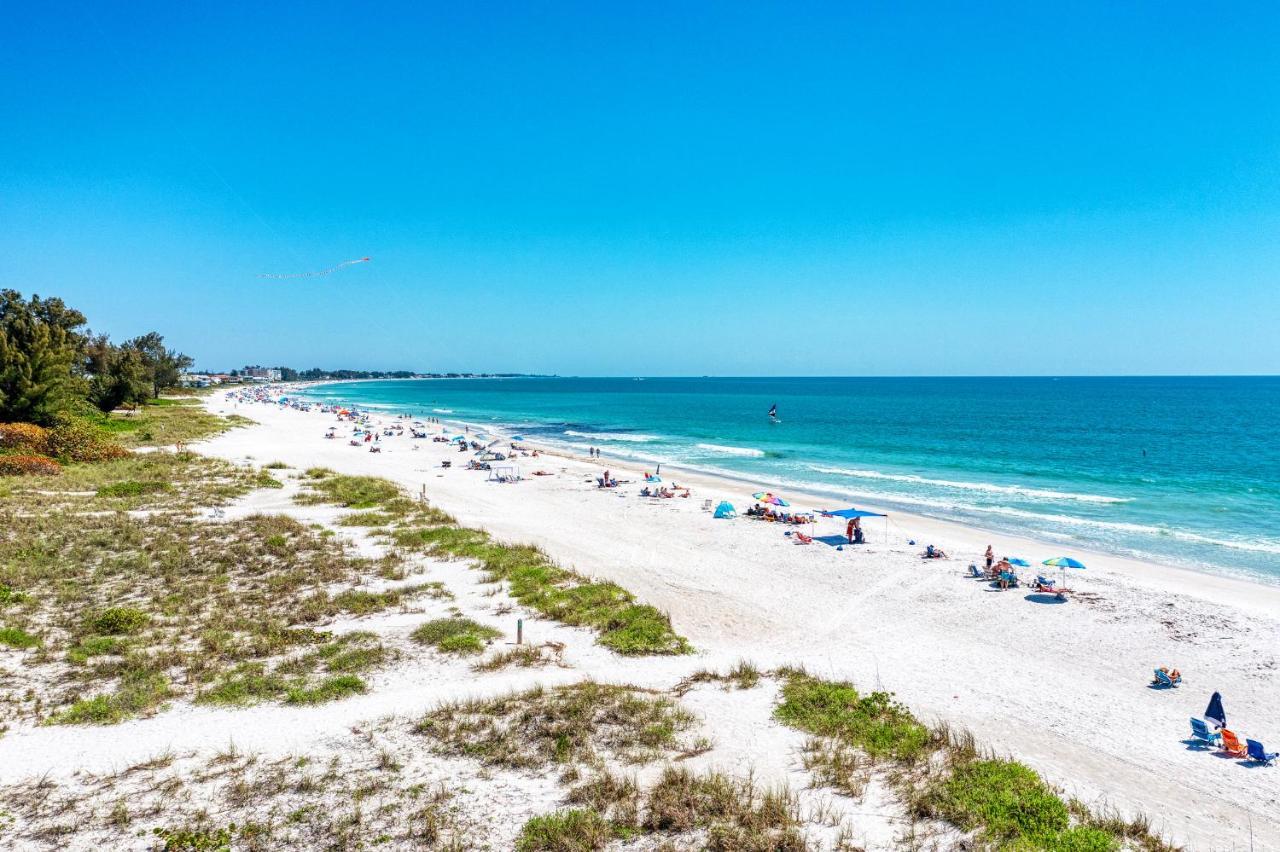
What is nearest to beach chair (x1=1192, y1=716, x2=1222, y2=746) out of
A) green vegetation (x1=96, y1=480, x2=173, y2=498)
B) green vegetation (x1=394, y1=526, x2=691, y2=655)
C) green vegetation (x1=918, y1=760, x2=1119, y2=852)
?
green vegetation (x1=918, y1=760, x2=1119, y2=852)

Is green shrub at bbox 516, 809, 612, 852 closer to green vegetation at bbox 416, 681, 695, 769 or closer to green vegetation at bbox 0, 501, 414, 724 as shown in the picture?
green vegetation at bbox 416, 681, 695, 769

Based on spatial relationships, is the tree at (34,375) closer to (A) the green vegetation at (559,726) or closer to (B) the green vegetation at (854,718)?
(A) the green vegetation at (559,726)

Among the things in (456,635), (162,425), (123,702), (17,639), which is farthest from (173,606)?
(162,425)

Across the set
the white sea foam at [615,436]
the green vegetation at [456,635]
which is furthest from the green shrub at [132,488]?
the white sea foam at [615,436]

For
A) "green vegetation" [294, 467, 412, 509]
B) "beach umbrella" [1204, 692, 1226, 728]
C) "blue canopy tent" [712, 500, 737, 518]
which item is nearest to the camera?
"beach umbrella" [1204, 692, 1226, 728]

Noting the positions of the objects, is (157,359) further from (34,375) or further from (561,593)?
(561,593)
